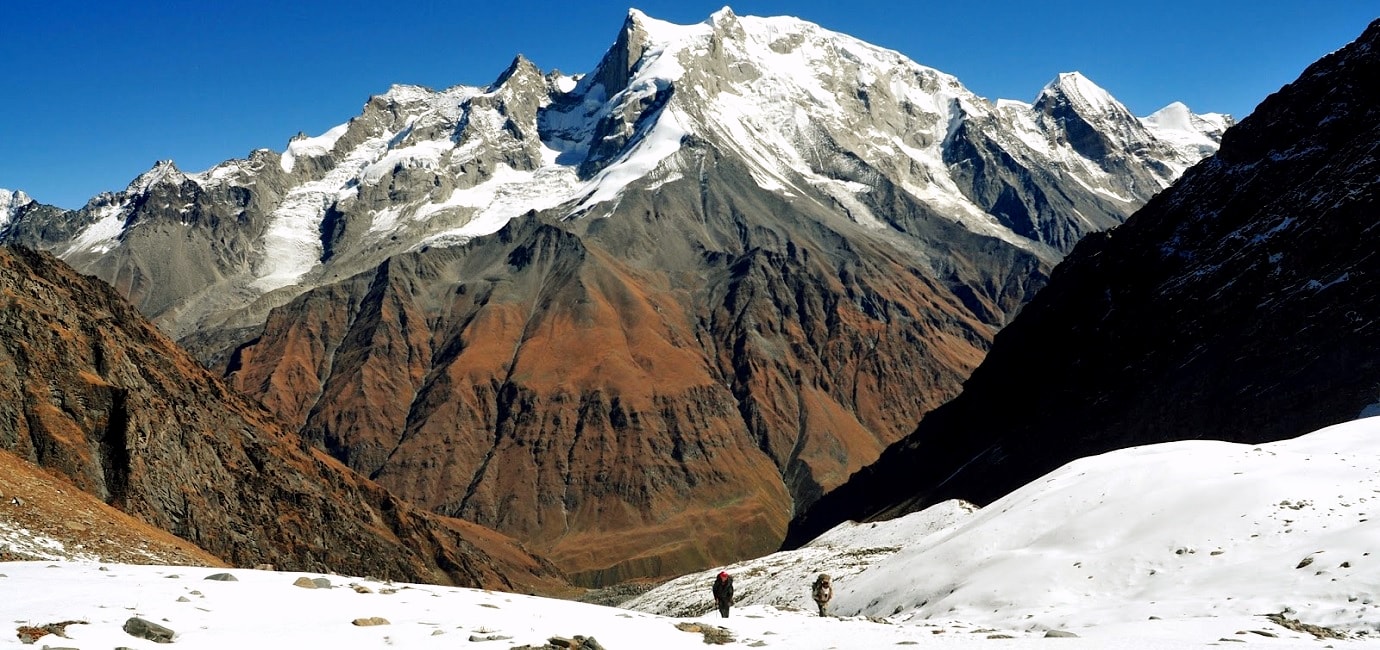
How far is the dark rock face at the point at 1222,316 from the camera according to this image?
307 feet

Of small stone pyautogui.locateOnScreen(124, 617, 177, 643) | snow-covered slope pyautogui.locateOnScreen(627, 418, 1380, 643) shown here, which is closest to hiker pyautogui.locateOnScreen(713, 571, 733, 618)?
snow-covered slope pyautogui.locateOnScreen(627, 418, 1380, 643)

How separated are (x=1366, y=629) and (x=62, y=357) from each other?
75.5m

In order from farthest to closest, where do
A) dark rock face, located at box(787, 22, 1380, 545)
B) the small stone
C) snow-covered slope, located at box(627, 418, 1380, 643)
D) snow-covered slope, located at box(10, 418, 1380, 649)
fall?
dark rock face, located at box(787, 22, 1380, 545) → snow-covered slope, located at box(627, 418, 1380, 643) → snow-covered slope, located at box(10, 418, 1380, 649) → the small stone

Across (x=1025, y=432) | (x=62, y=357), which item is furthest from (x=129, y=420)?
(x=1025, y=432)

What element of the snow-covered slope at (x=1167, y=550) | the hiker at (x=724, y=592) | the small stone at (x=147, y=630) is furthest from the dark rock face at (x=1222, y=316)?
the small stone at (x=147, y=630)

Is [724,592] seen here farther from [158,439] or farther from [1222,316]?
[1222,316]

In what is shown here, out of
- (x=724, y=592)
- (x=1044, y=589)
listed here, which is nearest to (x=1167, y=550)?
(x=1044, y=589)

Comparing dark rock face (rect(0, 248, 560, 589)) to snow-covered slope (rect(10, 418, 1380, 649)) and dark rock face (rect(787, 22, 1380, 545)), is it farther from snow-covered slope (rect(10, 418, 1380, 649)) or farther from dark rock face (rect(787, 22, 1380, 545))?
dark rock face (rect(787, 22, 1380, 545))

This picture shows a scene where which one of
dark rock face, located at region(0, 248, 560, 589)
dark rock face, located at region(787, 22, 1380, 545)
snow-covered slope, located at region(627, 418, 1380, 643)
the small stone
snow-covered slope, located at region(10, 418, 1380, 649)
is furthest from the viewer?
dark rock face, located at region(787, 22, 1380, 545)

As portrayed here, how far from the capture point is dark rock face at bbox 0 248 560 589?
6700 centimetres

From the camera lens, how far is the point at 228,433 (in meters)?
94.8

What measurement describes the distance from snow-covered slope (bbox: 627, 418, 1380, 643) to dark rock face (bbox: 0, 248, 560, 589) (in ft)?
159

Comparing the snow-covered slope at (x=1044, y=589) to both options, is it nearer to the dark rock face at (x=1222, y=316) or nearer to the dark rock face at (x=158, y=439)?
the dark rock face at (x=158, y=439)

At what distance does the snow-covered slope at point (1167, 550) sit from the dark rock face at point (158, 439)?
4844cm
